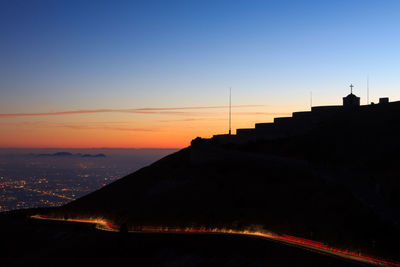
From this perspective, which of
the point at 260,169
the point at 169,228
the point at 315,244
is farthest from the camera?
the point at 260,169

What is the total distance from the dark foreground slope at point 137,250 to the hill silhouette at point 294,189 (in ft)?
11.6

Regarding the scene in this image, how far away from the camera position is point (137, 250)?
21547 millimetres

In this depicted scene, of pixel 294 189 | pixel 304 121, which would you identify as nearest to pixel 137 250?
pixel 294 189

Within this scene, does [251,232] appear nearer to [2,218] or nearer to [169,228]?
[169,228]

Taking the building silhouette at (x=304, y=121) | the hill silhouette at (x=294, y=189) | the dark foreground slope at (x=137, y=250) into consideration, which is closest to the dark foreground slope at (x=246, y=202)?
the hill silhouette at (x=294, y=189)

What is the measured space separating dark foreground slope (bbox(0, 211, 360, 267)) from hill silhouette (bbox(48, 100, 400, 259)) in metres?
3.53

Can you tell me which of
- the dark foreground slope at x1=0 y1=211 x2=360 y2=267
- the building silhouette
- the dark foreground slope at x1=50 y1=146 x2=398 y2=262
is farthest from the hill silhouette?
the dark foreground slope at x1=0 y1=211 x2=360 y2=267

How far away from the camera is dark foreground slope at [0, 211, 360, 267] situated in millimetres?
16766

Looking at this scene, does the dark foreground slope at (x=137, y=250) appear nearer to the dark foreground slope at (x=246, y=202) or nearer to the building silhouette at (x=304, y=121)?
the dark foreground slope at (x=246, y=202)

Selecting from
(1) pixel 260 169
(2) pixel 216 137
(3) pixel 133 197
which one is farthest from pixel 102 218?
(2) pixel 216 137

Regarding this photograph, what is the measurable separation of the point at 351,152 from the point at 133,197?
76.1 ft

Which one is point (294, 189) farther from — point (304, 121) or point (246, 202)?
point (304, 121)

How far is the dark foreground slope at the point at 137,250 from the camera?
16766mm

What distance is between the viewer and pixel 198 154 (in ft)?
150
